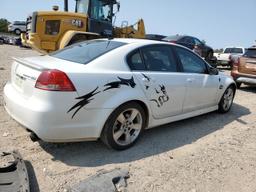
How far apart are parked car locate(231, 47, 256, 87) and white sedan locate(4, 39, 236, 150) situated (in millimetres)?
Answer: 4901

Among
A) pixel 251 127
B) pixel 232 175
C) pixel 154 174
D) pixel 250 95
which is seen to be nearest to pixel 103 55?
pixel 154 174

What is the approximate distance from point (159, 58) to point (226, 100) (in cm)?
253

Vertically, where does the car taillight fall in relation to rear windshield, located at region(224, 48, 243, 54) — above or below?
above

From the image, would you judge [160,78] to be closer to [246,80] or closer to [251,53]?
[246,80]

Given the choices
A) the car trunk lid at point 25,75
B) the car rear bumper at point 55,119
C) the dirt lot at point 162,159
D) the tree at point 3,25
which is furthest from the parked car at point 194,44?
the tree at point 3,25

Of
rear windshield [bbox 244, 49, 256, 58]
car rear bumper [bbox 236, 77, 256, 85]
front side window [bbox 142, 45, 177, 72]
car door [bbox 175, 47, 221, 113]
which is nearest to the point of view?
front side window [bbox 142, 45, 177, 72]

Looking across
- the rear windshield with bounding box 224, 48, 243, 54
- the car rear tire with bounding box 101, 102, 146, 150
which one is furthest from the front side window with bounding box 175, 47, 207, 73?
the rear windshield with bounding box 224, 48, 243, 54

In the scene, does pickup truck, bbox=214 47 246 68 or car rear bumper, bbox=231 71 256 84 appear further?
pickup truck, bbox=214 47 246 68

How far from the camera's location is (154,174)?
143 inches

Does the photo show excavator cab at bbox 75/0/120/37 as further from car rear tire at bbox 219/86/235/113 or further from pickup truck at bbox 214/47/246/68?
pickup truck at bbox 214/47/246/68

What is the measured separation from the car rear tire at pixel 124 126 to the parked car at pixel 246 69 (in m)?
6.35

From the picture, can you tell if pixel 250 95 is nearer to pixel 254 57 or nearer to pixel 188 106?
pixel 254 57

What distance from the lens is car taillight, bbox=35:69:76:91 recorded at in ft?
11.2

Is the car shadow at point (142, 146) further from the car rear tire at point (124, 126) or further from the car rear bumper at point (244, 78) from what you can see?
the car rear bumper at point (244, 78)
